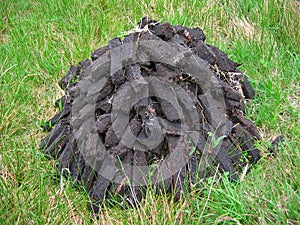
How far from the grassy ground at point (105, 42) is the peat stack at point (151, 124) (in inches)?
6.0

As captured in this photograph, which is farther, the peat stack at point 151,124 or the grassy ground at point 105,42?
the peat stack at point 151,124

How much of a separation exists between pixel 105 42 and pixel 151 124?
170 centimetres

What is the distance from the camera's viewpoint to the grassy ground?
7.69 feet

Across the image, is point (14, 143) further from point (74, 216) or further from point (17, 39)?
point (17, 39)

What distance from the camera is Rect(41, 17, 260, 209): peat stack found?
2693mm

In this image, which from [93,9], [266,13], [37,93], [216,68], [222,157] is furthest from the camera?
[93,9]

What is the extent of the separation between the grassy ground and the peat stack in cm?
15

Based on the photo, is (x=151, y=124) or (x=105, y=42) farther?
(x=105, y=42)

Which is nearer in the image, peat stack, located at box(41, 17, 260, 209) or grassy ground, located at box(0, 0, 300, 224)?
grassy ground, located at box(0, 0, 300, 224)

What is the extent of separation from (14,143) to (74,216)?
2.84ft

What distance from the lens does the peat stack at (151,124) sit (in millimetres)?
Answer: 2693

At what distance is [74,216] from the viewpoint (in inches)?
99.9

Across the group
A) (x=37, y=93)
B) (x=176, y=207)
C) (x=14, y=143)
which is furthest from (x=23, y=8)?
(x=176, y=207)

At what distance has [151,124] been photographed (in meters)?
2.75
